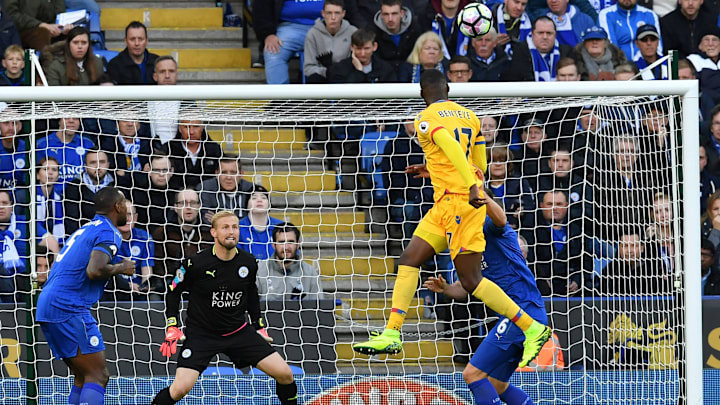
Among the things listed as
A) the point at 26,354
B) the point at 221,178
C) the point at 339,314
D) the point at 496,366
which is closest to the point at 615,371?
the point at 496,366

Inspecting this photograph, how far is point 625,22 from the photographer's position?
1209 centimetres

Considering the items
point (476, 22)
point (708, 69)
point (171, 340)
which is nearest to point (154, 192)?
point (171, 340)

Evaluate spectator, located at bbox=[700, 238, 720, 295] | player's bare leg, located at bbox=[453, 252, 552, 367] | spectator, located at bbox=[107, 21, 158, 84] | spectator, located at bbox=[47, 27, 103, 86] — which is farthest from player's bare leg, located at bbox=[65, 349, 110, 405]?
spectator, located at bbox=[700, 238, 720, 295]

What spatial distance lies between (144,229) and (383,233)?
2.17m

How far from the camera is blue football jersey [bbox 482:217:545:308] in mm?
7973

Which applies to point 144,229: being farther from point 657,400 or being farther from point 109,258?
point 657,400

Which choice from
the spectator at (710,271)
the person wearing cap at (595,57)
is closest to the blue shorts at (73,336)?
the spectator at (710,271)

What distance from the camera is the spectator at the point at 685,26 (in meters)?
12.0

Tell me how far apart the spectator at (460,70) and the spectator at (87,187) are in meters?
3.31

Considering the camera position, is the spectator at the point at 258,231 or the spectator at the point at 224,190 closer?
the spectator at the point at 258,231

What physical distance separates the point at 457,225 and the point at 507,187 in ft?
9.63

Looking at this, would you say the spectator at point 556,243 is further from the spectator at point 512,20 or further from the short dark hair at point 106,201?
the short dark hair at point 106,201

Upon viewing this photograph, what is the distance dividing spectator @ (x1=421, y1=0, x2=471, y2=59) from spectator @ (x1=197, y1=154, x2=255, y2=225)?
2496mm

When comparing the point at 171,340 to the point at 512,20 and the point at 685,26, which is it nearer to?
the point at 512,20
